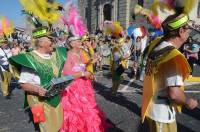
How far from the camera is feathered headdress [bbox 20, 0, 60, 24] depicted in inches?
184

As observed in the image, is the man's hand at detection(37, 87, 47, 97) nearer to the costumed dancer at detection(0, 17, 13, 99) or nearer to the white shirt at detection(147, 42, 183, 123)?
the white shirt at detection(147, 42, 183, 123)

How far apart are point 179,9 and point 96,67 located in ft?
40.3

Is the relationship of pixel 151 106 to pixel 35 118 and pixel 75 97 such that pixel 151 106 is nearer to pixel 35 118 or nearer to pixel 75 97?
pixel 35 118

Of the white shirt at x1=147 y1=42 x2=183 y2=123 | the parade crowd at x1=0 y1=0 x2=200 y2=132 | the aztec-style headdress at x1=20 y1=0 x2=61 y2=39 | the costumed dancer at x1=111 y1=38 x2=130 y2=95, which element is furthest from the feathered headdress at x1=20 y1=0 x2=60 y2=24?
the costumed dancer at x1=111 y1=38 x2=130 y2=95

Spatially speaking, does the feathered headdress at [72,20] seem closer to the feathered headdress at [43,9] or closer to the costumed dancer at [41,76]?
the feathered headdress at [43,9]

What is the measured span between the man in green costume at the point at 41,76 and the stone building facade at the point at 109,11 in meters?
25.3

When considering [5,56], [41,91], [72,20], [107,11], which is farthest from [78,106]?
[107,11]

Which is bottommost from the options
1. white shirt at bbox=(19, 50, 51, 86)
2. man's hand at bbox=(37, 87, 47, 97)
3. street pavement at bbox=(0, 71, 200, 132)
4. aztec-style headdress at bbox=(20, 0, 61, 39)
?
street pavement at bbox=(0, 71, 200, 132)

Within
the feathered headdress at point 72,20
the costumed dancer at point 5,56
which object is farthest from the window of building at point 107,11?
the feathered headdress at point 72,20

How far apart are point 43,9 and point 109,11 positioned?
3174 cm

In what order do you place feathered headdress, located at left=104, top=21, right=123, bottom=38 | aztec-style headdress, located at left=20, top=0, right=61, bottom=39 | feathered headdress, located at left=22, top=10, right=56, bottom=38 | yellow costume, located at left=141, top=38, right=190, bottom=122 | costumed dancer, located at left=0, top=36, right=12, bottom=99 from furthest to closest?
costumed dancer, located at left=0, top=36, right=12, bottom=99 → feathered headdress, located at left=104, top=21, right=123, bottom=38 → aztec-style headdress, located at left=20, top=0, right=61, bottom=39 → feathered headdress, located at left=22, top=10, right=56, bottom=38 → yellow costume, located at left=141, top=38, right=190, bottom=122

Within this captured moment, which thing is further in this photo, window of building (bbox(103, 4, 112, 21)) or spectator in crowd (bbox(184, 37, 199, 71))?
window of building (bbox(103, 4, 112, 21))

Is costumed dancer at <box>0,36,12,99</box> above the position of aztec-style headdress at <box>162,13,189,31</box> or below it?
below

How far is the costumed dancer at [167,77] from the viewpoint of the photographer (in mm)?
3119
